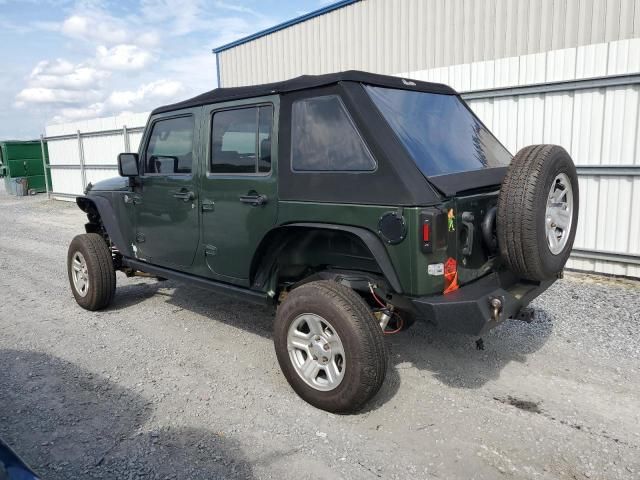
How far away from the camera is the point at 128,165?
15.1ft

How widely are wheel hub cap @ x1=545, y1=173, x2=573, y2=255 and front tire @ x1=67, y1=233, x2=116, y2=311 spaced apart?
4.16m

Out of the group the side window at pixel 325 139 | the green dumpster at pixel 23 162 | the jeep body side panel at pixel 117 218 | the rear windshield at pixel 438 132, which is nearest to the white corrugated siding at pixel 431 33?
the rear windshield at pixel 438 132

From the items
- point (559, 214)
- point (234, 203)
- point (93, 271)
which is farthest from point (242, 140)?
point (93, 271)

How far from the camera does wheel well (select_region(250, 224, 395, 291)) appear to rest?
3.39 m

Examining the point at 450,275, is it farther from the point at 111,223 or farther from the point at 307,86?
the point at 111,223

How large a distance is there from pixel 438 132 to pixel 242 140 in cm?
144

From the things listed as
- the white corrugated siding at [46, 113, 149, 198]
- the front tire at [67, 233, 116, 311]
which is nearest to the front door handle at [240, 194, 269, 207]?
the front tire at [67, 233, 116, 311]

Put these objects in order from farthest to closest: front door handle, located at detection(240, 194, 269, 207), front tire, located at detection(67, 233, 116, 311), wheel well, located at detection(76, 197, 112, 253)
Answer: wheel well, located at detection(76, 197, 112, 253) < front tire, located at detection(67, 233, 116, 311) < front door handle, located at detection(240, 194, 269, 207)

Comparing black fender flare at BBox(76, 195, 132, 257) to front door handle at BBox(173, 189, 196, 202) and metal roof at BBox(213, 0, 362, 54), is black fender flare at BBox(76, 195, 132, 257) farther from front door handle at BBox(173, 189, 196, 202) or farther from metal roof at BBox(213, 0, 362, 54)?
metal roof at BBox(213, 0, 362, 54)

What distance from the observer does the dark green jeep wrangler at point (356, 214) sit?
296cm

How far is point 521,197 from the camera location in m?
2.97

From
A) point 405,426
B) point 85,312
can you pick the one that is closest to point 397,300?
point 405,426

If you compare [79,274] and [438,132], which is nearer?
[438,132]

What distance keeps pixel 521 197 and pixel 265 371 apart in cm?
225
